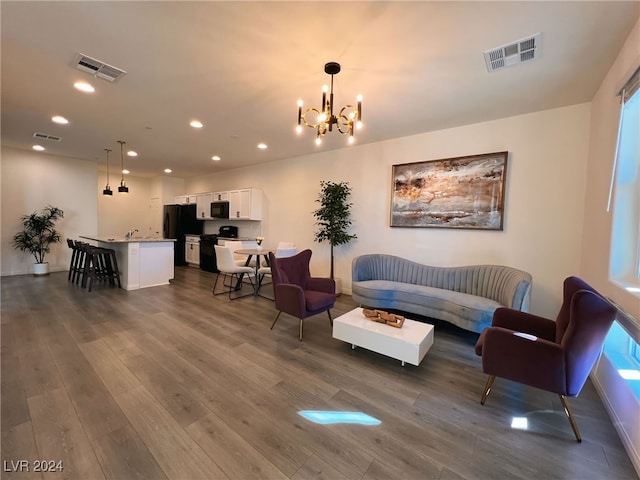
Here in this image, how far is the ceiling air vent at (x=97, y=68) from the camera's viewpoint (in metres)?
2.39

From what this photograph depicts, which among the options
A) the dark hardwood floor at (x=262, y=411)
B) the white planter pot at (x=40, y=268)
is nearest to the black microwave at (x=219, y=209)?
the white planter pot at (x=40, y=268)

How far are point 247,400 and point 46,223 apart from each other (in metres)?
7.06

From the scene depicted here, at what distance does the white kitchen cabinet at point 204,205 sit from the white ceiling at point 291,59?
3.42 metres

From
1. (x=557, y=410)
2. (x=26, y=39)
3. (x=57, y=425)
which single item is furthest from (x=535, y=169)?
(x=26, y=39)

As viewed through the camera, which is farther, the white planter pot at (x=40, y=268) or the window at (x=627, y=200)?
the white planter pot at (x=40, y=268)

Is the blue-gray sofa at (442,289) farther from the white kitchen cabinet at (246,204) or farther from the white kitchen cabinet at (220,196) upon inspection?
the white kitchen cabinet at (220,196)

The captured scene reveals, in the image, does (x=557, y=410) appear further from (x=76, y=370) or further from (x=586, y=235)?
(x=76, y=370)

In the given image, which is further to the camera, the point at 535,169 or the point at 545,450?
the point at 535,169

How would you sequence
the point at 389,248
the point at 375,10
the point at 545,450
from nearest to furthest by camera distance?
the point at 545,450 → the point at 375,10 → the point at 389,248

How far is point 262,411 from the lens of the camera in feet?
6.06

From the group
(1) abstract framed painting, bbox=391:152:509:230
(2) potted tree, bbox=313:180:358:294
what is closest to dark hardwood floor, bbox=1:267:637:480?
(1) abstract framed painting, bbox=391:152:509:230

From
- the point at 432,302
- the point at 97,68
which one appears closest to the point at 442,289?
the point at 432,302

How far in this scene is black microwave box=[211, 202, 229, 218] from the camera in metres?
6.83

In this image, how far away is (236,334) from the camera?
308 centimetres
